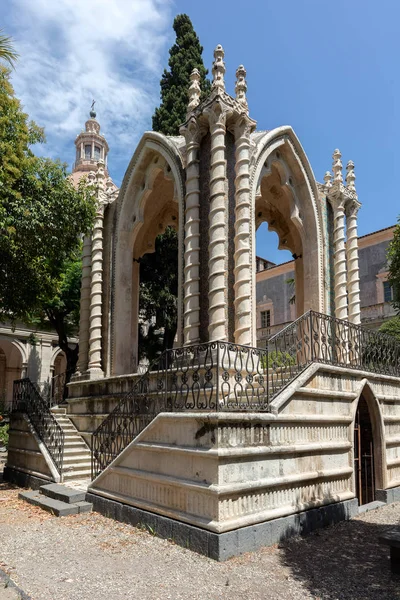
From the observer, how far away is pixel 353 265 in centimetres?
1502

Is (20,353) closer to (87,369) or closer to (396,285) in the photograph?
(87,369)

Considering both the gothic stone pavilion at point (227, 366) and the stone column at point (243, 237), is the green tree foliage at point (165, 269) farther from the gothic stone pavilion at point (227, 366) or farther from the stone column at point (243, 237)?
the stone column at point (243, 237)

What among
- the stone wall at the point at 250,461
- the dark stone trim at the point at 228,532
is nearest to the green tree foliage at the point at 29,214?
the stone wall at the point at 250,461

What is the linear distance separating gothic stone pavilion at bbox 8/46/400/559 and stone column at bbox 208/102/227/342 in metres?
0.03

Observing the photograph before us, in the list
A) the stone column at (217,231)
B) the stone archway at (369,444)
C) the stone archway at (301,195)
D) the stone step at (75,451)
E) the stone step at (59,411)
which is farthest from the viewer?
the stone step at (59,411)

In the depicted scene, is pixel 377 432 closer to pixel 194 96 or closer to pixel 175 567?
pixel 175 567

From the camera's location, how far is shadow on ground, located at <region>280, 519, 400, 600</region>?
224 inches

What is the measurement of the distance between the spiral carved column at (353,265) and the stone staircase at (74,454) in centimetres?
846

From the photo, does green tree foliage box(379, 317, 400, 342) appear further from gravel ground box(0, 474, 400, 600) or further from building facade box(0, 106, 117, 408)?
building facade box(0, 106, 117, 408)

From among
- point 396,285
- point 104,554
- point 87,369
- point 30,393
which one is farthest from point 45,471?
point 396,285

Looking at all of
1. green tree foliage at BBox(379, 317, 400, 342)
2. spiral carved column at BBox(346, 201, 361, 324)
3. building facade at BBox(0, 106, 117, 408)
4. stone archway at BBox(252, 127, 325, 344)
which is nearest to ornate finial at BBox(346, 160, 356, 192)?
spiral carved column at BBox(346, 201, 361, 324)

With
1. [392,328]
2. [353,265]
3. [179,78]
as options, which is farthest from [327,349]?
[179,78]

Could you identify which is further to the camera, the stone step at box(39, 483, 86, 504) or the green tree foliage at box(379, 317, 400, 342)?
the green tree foliage at box(379, 317, 400, 342)

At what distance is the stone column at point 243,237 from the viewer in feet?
36.6
